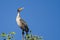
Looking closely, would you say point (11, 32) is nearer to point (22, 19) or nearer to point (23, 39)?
point (23, 39)

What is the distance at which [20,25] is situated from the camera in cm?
904

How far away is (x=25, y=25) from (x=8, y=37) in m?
1.74

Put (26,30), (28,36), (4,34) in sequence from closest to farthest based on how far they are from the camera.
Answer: (4,34) < (28,36) < (26,30)

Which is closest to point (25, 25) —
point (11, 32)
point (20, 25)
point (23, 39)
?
point (20, 25)

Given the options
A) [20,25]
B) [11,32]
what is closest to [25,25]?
[20,25]

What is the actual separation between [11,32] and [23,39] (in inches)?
33.8

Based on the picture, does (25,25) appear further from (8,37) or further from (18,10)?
(8,37)

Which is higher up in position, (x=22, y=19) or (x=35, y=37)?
(x=22, y=19)

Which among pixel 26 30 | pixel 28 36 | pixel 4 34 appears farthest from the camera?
pixel 26 30

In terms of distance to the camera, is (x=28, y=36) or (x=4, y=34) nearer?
(x=4, y=34)

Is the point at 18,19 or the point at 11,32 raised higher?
the point at 18,19

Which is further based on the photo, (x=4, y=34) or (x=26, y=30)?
(x=26, y=30)

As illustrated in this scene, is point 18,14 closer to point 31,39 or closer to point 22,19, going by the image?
point 22,19

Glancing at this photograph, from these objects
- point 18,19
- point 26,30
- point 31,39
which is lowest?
point 31,39
